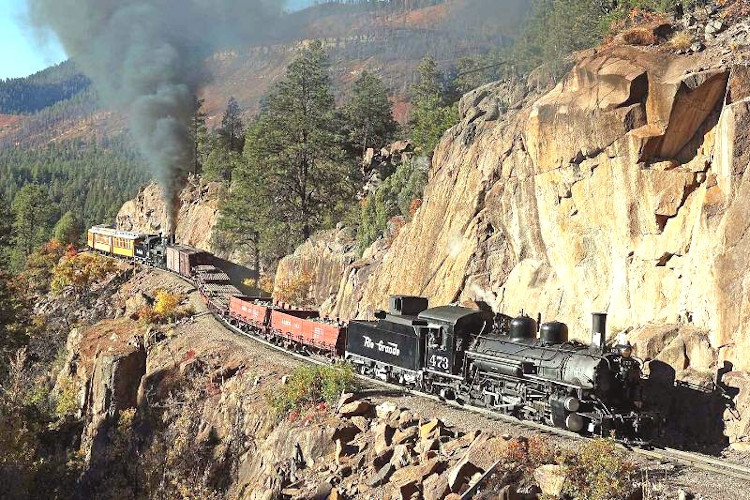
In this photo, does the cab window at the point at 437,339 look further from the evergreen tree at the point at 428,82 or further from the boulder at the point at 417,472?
the evergreen tree at the point at 428,82

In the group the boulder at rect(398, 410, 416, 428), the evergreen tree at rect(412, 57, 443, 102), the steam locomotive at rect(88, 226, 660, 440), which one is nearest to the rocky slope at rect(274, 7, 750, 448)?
the steam locomotive at rect(88, 226, 660, 440)

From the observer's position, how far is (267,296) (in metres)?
45.5

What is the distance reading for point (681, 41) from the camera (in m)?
19.5

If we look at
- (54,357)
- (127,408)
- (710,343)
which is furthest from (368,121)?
(710,343)

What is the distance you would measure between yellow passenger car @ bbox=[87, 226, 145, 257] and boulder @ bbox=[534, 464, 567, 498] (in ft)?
151

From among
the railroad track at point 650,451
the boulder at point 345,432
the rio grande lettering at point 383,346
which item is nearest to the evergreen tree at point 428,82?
the rio grande lettering at point 383,346

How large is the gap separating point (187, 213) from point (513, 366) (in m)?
53.0

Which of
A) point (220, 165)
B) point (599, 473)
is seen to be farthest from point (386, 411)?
point (220, 165)

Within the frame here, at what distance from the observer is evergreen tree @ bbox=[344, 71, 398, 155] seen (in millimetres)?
58469

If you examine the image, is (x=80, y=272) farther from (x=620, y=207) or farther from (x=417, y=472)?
(x=620, y=207)

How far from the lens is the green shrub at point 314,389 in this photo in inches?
804

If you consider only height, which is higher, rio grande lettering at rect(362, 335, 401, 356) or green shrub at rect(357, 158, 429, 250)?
green shrub at rect(357, 158, 429, 250)

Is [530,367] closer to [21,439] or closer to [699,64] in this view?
[699,64]

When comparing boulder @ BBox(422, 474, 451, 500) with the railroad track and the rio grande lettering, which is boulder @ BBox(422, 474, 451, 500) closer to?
the railroad track
